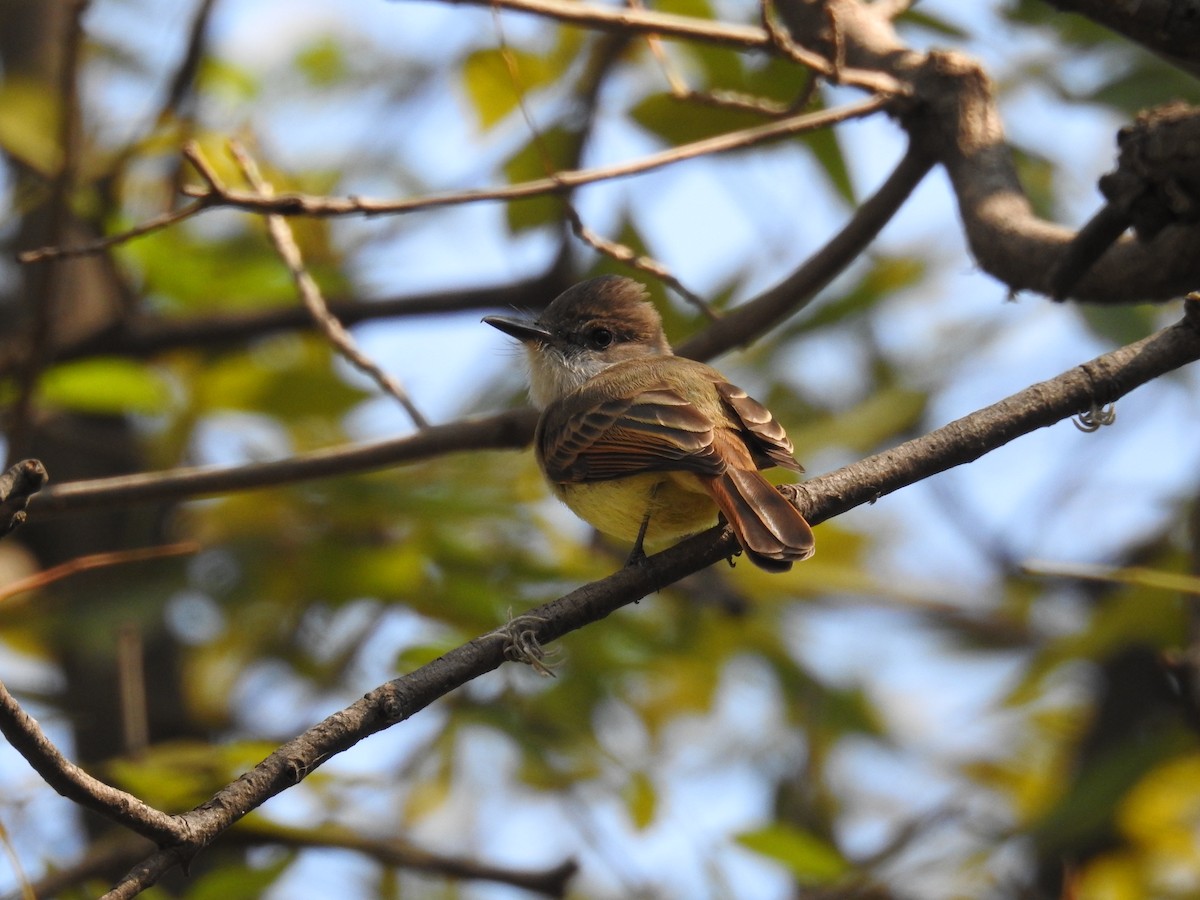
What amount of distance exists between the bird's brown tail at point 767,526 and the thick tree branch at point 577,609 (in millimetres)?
52

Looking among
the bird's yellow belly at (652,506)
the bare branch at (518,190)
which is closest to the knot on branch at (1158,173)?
the bare branch at (518,190)

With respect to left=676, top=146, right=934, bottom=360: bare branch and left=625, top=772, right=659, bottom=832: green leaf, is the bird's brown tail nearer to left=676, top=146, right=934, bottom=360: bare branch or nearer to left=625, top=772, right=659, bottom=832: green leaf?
left=676, top=146, right=934, bottom=360: bare branch

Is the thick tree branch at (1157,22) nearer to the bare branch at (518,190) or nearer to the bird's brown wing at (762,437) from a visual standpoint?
the bare branch at (518,190)

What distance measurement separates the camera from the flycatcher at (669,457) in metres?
2.86

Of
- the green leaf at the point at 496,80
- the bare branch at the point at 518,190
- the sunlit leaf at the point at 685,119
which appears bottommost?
the bare branch at the point at 518,190

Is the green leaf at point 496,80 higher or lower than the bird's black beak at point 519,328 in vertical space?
higher

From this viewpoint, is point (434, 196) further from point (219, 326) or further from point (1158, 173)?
point (219, 326)

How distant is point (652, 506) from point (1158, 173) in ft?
4.85

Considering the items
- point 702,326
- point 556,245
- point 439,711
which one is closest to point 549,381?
point 702,326

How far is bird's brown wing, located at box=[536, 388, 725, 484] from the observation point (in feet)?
10.8

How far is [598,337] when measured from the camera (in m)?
4.78

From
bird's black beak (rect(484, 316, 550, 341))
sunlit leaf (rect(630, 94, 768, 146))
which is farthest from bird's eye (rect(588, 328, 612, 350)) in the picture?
sunlit leaf (rect(630, 94, 768, 146))

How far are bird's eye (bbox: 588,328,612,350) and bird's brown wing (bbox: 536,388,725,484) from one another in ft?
2.68

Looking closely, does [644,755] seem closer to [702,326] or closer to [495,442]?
[702,326]
